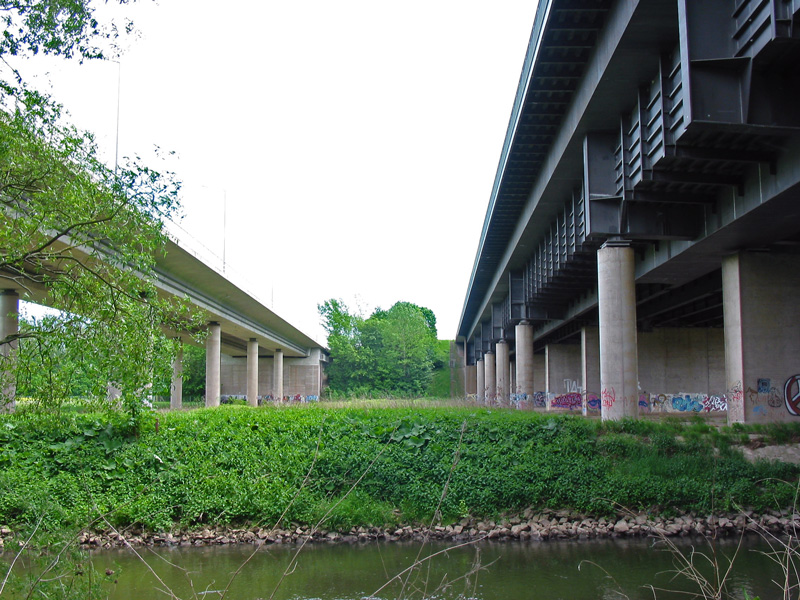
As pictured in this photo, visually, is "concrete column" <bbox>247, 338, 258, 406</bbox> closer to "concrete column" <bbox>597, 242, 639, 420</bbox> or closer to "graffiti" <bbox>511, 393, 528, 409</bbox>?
"graffiti" <bbox>511, 393, 528, 409</bbox>

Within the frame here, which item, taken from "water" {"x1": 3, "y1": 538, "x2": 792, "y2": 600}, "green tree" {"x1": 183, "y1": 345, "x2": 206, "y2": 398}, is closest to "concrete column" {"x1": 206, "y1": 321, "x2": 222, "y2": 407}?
"water" {"x1": 3, "y1": 538, "x2": 792, "y2": 600}

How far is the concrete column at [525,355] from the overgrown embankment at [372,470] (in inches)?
964

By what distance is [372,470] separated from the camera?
18.3 m

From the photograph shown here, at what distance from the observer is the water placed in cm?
1108

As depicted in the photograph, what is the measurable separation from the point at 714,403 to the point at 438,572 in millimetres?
30185

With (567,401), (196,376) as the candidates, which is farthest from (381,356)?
(567,401)

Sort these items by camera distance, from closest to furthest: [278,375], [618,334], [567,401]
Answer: [618,334] → [567,401] → [278,375]

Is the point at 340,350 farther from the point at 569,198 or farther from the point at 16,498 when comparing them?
the point at 16,498

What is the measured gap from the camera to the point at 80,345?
38.5ft

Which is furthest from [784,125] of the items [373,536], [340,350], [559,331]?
[340,350]

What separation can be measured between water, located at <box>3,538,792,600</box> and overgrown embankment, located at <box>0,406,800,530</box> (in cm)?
140

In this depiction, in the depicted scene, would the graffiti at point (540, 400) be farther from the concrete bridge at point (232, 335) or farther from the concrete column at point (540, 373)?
the concrete bridge at point (232, 335)

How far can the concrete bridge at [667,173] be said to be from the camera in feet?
40.8

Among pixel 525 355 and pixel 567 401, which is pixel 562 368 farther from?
pixel 525 355
